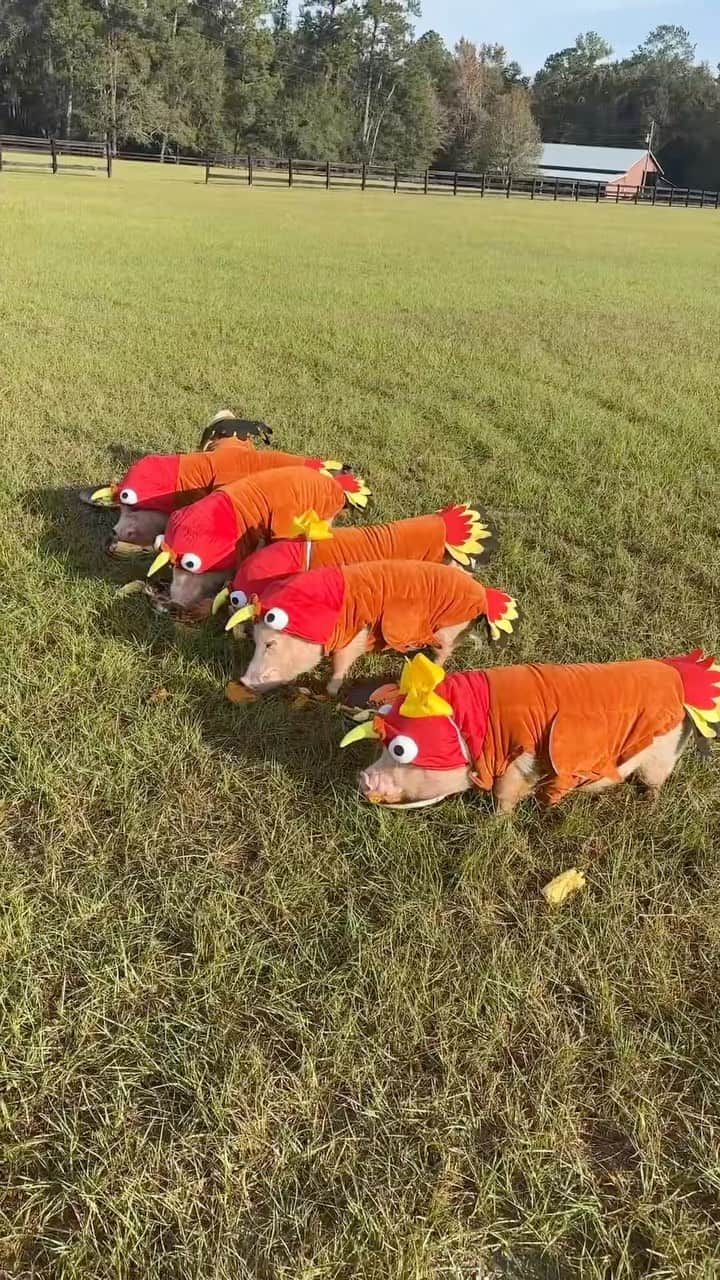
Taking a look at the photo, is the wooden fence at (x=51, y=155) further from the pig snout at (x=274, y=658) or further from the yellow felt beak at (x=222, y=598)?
the pig snout at (x=274, y=658)

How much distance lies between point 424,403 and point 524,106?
73219 mm

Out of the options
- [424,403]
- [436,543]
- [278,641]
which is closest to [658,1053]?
[278,641]

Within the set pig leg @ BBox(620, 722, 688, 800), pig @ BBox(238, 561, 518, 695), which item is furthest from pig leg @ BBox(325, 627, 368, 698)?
pig leg @ BBox(620, 722, 688, 800)

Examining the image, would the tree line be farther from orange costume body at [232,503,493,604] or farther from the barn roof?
orange costume body at [232,503,493,604]

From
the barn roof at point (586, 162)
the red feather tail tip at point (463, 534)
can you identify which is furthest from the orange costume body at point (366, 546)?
the barn roof at point (586, 162)

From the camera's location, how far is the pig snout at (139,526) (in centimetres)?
378

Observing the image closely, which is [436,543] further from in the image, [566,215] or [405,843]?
[566,215]

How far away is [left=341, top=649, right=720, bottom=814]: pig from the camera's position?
7.33 ft

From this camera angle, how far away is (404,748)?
2188mm

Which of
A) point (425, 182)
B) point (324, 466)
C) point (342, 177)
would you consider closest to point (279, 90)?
point (342, 177)

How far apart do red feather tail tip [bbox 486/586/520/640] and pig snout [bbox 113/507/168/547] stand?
1.74m

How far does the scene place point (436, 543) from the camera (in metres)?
3.53

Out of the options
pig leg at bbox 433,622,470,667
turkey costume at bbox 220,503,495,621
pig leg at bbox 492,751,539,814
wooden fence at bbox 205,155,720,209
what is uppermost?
wooden fence at bbox 205,155,720,209

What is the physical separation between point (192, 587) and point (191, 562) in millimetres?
136
